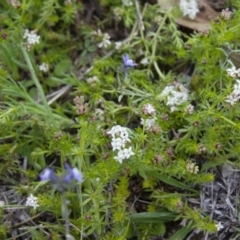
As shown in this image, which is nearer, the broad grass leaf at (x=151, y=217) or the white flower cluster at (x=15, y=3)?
the broad grass leaf at (x=151, y=217)

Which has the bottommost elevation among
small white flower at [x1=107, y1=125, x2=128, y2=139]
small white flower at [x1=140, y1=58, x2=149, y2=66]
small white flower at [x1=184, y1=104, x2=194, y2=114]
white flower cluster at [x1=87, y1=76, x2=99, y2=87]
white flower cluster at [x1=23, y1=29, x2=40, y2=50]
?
small white flower at [x1=140, y1=58, x2=149, y2=66]

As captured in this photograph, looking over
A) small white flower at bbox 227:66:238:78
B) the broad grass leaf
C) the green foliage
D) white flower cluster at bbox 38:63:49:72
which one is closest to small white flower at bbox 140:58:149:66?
the green foliage

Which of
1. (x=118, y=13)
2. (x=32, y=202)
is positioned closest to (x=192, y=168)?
(x=32, y=202)

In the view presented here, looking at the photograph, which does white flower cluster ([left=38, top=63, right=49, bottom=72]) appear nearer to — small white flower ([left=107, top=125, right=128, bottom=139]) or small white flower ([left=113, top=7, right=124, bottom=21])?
small white flower ([left=113, top=7, right=124, bottom=21])

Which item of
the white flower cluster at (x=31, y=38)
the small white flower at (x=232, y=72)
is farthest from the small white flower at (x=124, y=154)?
the white flower cluster at (x=31, y=38)

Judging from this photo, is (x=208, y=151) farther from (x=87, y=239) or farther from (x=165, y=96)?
(x=87, y=239)

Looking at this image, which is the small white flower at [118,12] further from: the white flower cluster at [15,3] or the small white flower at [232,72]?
the small white flower at [232,72]

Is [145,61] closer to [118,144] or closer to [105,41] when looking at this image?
[105,41]

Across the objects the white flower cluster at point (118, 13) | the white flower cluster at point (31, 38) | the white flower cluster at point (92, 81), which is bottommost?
the white flower cluster at point (92, 81)
